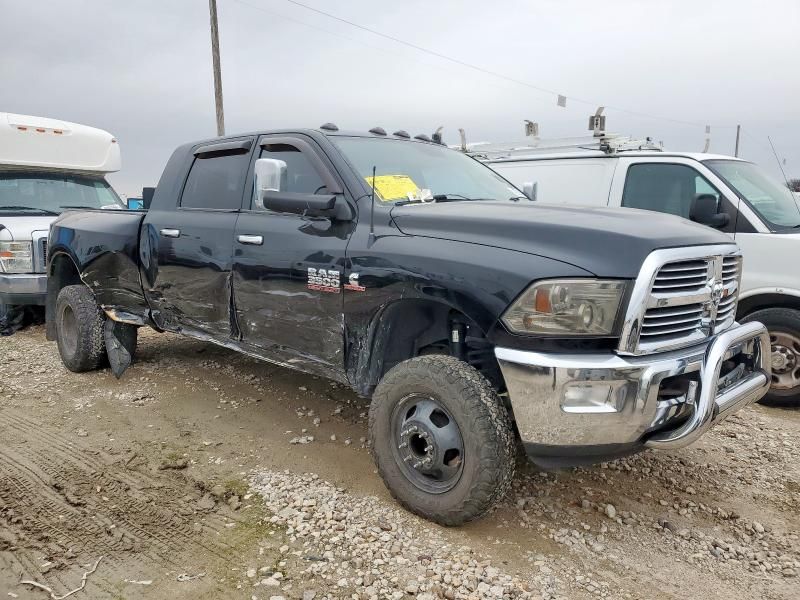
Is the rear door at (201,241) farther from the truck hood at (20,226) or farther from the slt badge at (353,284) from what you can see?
the truck hood at (20,226)

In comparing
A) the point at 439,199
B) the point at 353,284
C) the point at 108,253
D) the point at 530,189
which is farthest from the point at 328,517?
the point at 108,253

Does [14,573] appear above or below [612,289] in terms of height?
below

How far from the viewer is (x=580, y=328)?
2.56 meters

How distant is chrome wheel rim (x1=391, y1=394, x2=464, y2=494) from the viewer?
9.41 ft

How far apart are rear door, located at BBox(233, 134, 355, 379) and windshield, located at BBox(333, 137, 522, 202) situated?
0.23m

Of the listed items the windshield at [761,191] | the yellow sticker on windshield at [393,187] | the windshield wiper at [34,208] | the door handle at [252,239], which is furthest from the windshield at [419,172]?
the windshield wiper at [34,208]

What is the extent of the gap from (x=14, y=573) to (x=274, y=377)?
2.81 m

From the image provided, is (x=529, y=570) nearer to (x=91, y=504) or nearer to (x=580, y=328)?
(x=580, y=328)

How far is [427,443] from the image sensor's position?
115 inches

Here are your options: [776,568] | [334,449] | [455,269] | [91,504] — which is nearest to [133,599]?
[91,504]

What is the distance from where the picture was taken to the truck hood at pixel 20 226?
713cm

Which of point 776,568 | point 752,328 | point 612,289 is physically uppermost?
point 612,289

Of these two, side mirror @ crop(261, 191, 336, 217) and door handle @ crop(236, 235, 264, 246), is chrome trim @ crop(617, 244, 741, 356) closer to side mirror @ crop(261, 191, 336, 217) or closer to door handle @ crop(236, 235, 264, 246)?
side mirror @ crop(261, 191, 336, 217)

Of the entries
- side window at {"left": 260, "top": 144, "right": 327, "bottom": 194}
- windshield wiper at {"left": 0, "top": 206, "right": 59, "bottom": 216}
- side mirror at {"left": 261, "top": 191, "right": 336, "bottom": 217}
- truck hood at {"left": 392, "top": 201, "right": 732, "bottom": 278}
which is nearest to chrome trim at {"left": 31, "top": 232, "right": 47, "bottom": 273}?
windshield wiper at {"left": 0, "top": 206, "right": 59, "bottom": 216}
